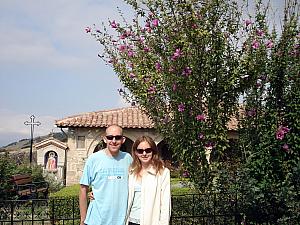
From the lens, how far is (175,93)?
22.6 feet

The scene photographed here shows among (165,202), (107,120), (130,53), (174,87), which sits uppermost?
(107,120)

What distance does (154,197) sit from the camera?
3.85 meters

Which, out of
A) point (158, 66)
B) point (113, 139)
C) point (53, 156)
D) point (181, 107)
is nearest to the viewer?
point (113, 139)

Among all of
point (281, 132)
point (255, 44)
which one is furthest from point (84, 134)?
point (281, 132)

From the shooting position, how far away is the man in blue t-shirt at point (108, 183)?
400 centimetres

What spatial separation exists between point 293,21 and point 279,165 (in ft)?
6.91

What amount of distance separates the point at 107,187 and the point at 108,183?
0.04 meters

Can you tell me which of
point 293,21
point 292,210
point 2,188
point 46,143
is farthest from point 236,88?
point 46,143

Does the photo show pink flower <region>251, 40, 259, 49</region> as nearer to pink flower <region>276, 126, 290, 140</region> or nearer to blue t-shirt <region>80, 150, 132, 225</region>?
pink flower <region>276, 126, 290, 140</region>

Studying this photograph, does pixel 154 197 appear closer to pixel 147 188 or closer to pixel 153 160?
pixel 147 188

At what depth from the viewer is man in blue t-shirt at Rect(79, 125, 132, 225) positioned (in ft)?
13.1

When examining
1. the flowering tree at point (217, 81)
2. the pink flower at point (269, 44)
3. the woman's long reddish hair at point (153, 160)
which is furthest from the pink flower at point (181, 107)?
the woman's long reddish hair at point (153, 160)

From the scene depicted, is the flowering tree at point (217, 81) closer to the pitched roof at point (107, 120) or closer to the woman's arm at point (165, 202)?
the woman's arm at point (165, 202)

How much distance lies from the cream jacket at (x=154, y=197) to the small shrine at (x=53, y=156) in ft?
53.1
